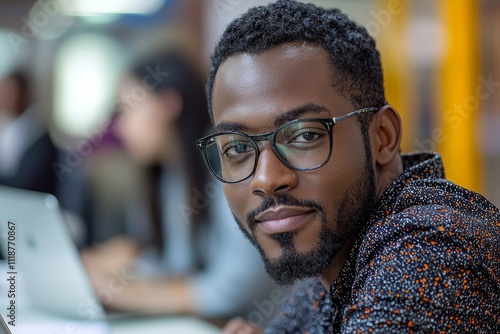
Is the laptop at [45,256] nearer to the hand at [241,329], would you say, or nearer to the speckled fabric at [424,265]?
the hand at [241,329]

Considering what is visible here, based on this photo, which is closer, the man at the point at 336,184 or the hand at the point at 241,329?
the man at the point at 336,184

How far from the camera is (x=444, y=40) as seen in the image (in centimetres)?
338

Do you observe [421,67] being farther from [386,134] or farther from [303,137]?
[303,137]

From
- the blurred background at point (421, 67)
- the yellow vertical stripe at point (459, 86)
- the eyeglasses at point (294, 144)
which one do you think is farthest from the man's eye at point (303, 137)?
the yellow vertical stripe at point (459, 86)

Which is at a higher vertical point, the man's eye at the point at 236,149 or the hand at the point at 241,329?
the man's eye at the point at 236,149

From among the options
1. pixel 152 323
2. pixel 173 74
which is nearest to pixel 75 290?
pixel 152 323

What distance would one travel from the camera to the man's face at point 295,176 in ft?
3.20

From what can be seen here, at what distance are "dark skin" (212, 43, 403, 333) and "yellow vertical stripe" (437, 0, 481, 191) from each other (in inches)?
96.7

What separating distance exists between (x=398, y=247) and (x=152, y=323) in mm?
1218

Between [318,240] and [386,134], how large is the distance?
25 centimetres

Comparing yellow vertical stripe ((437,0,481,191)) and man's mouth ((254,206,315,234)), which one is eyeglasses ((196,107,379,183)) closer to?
man's mouth ((254,206,315,234))

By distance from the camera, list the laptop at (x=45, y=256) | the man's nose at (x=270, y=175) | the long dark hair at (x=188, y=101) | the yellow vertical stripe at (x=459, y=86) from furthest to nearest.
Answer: the yellow vertical stripe at (x=459, y=86)
the long dark hair at (x=188, y=101)
the laptop at (x=45, y=256)
the man's nose at (x=270, y=175)

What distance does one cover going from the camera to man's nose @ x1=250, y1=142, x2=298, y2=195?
96cm

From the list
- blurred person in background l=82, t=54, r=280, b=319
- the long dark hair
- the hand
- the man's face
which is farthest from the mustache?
the long dark hair
